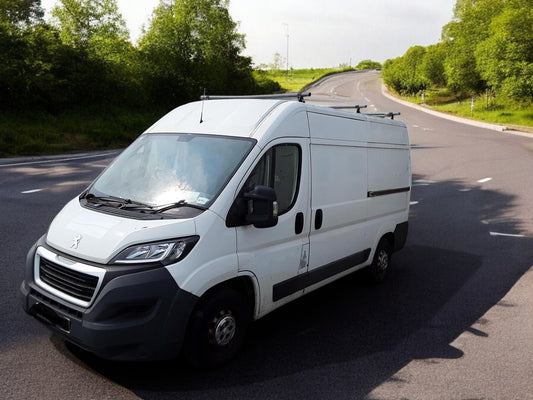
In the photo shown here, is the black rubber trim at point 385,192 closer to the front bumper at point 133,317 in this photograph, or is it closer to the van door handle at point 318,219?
the van door handle at point 318,219

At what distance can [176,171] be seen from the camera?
4.17 m

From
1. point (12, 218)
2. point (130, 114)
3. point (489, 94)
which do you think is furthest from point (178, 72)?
point (489, 94)

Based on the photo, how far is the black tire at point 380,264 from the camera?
6102mm

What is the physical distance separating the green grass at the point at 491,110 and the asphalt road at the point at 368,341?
28853 millimetres

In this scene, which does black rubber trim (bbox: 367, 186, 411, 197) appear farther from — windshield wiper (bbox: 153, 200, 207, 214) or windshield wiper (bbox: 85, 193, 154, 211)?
windshield wiper (bbox: 85, 193, 154, 211)

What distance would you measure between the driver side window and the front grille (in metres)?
1.43

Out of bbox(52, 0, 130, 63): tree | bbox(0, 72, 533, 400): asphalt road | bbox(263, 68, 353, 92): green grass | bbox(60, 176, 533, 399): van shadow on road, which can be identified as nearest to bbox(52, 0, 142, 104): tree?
bbox(52, 0, 130, 63): tree

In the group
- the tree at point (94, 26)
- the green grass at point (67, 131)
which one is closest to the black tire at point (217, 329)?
the green grass at point (67, 131)

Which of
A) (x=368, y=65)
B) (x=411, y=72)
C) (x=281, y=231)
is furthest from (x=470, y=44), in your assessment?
(x=368, y=65)

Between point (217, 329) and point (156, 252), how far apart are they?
0.85 meters

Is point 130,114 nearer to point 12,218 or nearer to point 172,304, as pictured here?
point 12,218

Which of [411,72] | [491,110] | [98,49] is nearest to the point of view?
[98,49]

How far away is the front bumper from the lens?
337 centimetres

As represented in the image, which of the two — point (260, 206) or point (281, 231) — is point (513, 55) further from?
point (260, 206)
